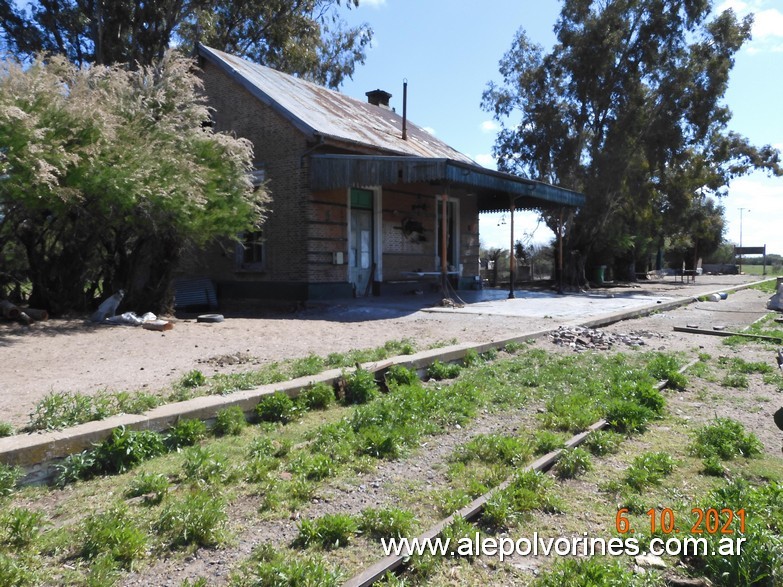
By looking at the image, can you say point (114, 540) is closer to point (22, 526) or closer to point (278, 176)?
point (22, 526)

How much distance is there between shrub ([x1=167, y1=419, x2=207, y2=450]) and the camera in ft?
14.8

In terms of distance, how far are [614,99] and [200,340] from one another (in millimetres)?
23709

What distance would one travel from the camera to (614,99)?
26.4 meters

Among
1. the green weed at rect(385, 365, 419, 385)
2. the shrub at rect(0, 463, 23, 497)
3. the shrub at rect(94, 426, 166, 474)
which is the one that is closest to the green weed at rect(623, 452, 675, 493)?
the green weed at rect(385, 365, 419, 385)

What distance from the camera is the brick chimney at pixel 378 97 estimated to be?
83.4 feet

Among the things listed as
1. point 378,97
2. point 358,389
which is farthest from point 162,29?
point 358,389

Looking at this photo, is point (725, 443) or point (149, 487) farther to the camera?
point (725, 443)

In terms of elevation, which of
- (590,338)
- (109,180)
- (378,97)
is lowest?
(590,338)

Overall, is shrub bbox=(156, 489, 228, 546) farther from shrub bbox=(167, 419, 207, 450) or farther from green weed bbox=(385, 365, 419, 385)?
green weed bbox=(385, 365, 419, 385)

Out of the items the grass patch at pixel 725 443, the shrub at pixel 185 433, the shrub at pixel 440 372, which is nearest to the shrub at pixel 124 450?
the shrub at pixel 185 433

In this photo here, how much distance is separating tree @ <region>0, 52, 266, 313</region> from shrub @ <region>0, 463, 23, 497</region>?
5.84m

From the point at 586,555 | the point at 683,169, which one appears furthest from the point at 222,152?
the point at 683,169

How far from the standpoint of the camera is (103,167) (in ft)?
31.0

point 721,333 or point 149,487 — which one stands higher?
point 721,333
